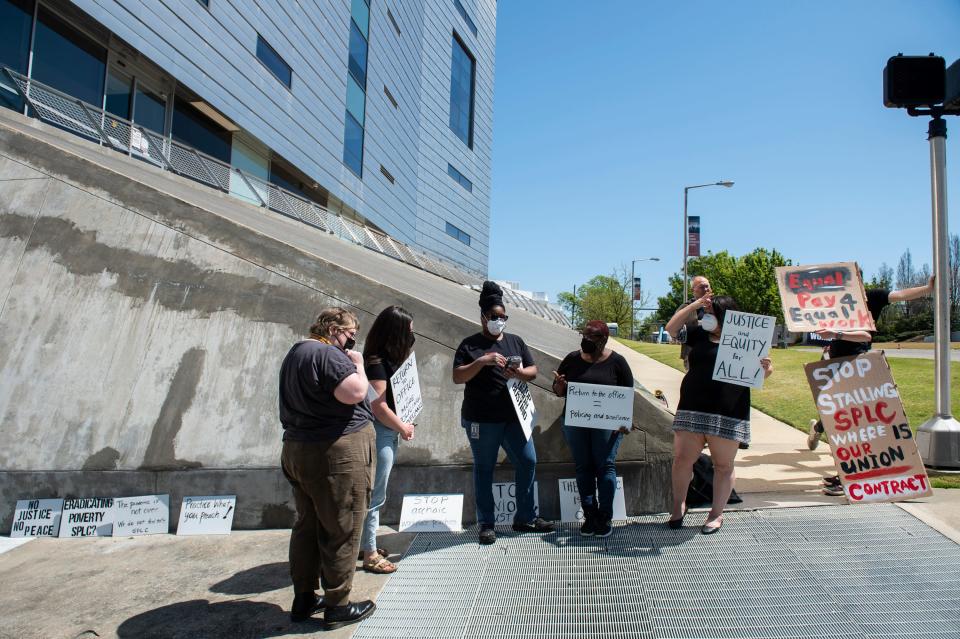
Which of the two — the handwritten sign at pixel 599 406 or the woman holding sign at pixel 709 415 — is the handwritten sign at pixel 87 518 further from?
the woman holding sign at pixel 709 415

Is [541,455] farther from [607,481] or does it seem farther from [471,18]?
[471,18]

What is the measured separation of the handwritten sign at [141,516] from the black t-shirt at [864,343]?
19.6 feet

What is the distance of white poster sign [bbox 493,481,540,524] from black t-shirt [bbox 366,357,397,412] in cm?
147

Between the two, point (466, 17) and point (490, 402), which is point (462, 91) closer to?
point (466, 17)

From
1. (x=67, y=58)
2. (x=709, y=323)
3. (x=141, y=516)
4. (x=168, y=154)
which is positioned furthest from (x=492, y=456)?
(x=67, y=58)

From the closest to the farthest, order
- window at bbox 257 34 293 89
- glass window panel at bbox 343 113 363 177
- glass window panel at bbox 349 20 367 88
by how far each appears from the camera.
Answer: window at bbox 257 34 293 89 < glass window panel at bbox 343 113 363 177 < glass window panel at bbox 349 20 367 88

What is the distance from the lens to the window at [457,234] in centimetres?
5025

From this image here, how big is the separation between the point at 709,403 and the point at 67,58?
59.3 feet

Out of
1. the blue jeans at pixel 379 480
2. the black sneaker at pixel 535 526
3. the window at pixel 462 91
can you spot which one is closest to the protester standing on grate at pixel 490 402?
the black sneaker at pixel 535 526

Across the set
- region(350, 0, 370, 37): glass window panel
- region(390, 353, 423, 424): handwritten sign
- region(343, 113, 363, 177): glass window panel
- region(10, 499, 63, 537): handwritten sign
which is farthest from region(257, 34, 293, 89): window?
region(390, 353, 423, 424): handwritten sign

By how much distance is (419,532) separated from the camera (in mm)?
4754

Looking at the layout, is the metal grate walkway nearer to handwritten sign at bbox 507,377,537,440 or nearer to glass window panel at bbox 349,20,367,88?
handwritten sign at bbox 507,377,537,440

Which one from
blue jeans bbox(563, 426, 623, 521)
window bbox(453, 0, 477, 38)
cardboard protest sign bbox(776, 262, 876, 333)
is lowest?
blue jeans bbox(563, 426, 623, 521)

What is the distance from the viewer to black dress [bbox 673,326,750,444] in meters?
4.32
